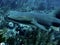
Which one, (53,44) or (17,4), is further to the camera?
(17,4)

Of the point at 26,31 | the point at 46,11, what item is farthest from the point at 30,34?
the point at 46,11

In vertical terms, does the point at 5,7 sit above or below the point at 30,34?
above

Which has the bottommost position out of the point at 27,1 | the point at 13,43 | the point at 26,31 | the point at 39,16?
the point at 13,43

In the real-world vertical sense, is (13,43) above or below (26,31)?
below

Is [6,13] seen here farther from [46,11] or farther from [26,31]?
[46,11]

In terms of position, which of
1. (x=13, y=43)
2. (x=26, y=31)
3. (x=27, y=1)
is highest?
(x=27, y=1)

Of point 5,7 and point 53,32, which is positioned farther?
point 5,7

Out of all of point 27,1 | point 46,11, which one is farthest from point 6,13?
point 46,11

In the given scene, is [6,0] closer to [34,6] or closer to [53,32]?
[34,6]
